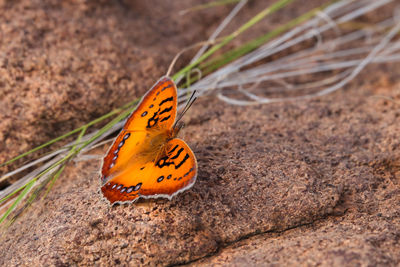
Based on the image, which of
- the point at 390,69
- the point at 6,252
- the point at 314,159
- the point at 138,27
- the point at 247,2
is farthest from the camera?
the point at 247,2

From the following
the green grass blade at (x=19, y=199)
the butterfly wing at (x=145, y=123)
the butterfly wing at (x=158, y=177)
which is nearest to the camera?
the butterfly wing at (x=158, y=177)

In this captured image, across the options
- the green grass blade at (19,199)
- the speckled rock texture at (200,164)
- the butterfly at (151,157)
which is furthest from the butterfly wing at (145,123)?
the green grass blade at (19,199)

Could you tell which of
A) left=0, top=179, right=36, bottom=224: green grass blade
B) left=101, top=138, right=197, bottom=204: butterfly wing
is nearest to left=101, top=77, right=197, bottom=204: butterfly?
left=101, top=138, right=197, bottom=204: butterfly wing

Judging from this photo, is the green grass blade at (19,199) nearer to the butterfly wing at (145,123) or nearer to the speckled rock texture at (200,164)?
the speckled rock texture at (200,164)

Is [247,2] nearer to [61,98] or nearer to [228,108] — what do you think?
[228,108]

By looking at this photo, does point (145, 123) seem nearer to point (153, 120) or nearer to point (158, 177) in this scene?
point (153, 120)

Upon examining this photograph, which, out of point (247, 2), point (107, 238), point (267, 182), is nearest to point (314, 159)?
point (267, 182)
